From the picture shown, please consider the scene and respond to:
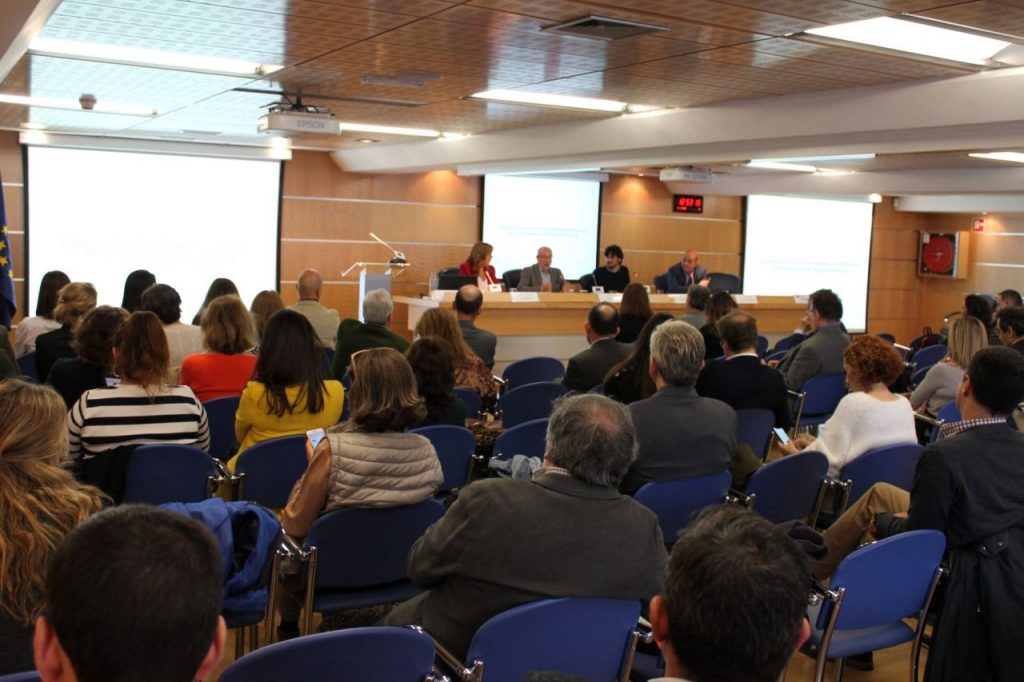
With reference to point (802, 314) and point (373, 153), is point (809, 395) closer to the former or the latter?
point (802, 314)

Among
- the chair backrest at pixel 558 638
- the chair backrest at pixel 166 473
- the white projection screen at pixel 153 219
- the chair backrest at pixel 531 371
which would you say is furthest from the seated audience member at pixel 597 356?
the white projection screen at pixel 153 219

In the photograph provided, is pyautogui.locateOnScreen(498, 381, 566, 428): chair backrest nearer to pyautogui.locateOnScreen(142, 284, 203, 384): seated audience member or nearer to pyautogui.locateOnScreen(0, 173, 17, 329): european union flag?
pyautogui.locateOnScreen(142, 284, 203, 384): seated audience member

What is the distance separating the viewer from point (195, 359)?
4.96m

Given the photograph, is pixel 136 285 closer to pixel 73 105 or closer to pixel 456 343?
pixel 73 105

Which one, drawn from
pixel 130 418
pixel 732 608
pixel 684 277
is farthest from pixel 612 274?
pixel 732 608

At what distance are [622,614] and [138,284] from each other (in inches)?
263

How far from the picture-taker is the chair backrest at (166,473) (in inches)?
142

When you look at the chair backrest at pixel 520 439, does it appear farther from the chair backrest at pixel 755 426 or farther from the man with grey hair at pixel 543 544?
the man with grey hair at pixel 543 544

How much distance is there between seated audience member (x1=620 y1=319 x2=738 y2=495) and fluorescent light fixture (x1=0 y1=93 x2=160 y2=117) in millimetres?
6447

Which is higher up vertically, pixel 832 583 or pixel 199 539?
pixel 199 539

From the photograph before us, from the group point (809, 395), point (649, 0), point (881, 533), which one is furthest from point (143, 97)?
point (881, 533)

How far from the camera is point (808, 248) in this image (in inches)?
647

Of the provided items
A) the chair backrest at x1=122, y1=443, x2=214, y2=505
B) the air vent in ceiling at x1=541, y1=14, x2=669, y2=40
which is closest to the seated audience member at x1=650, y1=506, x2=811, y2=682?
the chair backrest at x1=122, y1=443, x2=214, y2=505

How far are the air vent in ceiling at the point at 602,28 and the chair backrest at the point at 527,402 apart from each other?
208 centimetres
